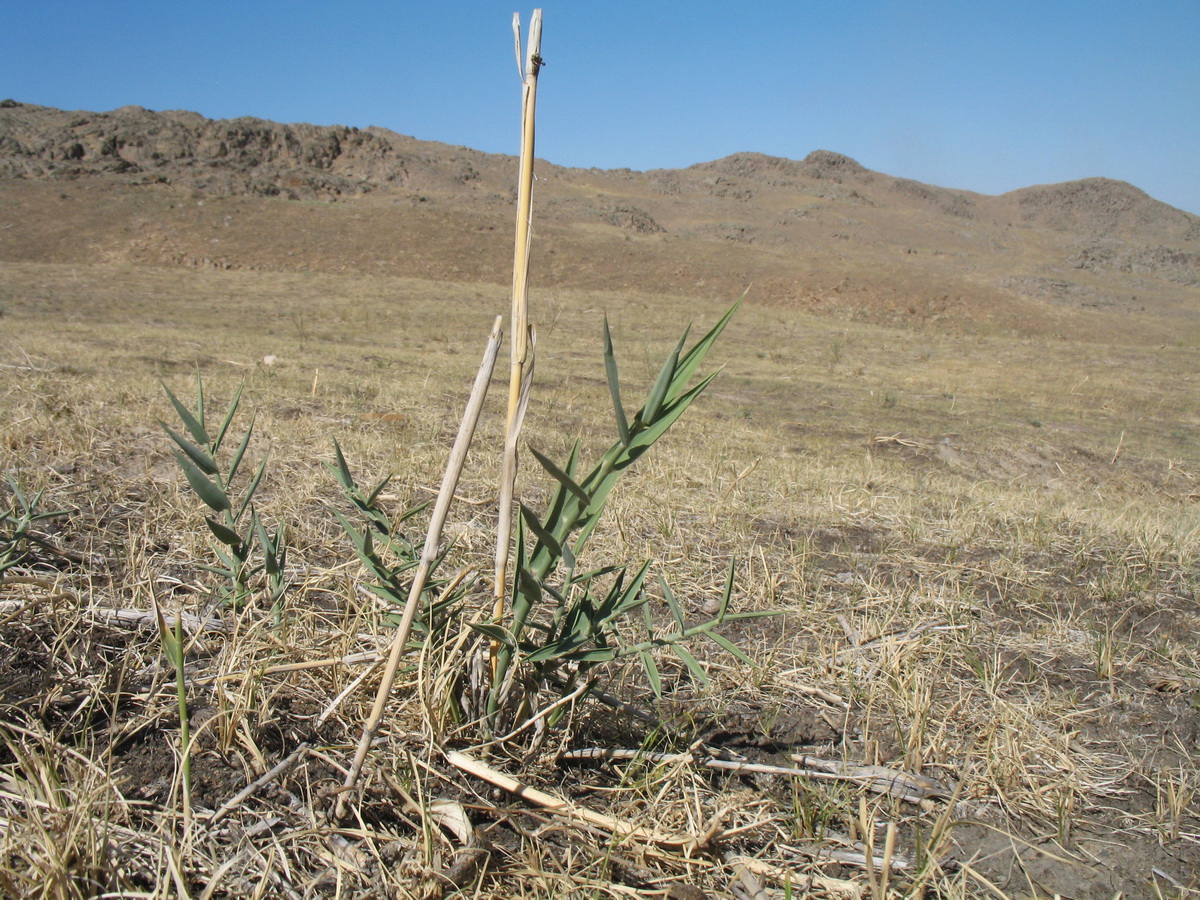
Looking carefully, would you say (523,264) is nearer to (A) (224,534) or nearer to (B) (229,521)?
(A) (224,534)

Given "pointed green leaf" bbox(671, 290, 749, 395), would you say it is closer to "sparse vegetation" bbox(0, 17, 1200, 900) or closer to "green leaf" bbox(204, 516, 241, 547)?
"sparse vegetation" bbox(0, 17, 1200, 900)

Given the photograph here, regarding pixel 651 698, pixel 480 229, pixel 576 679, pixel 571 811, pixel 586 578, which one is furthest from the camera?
pixel 480 229

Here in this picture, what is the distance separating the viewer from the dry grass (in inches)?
45.3

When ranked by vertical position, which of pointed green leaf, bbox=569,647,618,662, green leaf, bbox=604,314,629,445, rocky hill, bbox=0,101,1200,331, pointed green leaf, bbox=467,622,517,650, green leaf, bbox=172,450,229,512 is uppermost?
rocky hill, bbox=0,101,1200,331

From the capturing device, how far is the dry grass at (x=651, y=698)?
1.15m

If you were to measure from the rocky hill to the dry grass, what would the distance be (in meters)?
17.3

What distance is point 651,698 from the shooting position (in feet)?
5.52

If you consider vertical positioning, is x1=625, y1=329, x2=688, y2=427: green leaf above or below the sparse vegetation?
above

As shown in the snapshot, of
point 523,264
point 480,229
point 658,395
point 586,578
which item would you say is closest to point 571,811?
point 586,578

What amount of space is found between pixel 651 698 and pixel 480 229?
2402 cm

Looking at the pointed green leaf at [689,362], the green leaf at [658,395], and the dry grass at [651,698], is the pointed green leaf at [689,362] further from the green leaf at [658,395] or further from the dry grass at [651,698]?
the dry grass at [651,698]

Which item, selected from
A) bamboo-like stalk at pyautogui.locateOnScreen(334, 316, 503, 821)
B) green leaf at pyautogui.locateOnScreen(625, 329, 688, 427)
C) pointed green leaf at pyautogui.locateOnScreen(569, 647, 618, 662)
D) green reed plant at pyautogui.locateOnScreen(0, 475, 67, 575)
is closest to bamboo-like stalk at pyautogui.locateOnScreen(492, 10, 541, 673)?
bamboo-like stalk at pyautogui.locateOnScreen(334, 316, 503, 821)

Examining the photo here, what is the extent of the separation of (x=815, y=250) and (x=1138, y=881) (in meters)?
33.1

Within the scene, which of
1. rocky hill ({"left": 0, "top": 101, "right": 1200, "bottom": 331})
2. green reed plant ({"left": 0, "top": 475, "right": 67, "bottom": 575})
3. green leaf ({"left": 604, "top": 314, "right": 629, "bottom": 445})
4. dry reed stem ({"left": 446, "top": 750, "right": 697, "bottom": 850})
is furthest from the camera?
rocky hill ({"left": 0, "top": 101, "right": 1200, "bottom": 331})
